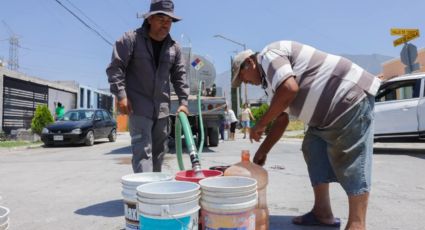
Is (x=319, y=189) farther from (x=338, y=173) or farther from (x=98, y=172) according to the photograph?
(x=98, y=172)

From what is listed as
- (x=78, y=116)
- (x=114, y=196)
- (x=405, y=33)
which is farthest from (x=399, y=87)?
(x=78, y=116)

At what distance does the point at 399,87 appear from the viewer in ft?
33.1

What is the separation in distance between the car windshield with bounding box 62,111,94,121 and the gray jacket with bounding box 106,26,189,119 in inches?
492

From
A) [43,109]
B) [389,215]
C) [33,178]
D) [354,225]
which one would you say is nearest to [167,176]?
[354,225]

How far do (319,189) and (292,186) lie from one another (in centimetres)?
211

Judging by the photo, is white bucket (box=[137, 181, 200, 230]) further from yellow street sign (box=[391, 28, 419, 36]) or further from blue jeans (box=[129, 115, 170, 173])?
yellow street sign (box=[391, 28, 419, 36])

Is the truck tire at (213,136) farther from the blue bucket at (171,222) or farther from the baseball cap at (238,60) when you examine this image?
the blue bucket at (171,222)

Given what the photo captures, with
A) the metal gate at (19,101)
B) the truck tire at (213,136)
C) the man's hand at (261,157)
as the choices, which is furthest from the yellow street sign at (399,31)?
the metal gate at (19,101)

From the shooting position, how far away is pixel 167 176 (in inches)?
107

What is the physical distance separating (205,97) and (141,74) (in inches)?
265

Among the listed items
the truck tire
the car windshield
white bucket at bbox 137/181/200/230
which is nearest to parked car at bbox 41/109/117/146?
the car windshield

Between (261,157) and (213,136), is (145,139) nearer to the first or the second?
(261,157)

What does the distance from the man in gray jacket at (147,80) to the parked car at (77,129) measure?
11.3 m

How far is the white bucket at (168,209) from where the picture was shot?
213 centimetres
